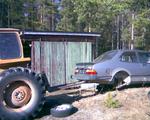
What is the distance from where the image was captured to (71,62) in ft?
66.6

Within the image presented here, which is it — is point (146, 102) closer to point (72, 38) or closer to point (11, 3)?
point (72, 38)

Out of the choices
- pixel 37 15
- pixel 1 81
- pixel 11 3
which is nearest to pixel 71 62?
pixel 1 81

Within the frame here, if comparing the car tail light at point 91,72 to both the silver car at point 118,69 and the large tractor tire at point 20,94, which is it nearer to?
the silver car at point 118,69

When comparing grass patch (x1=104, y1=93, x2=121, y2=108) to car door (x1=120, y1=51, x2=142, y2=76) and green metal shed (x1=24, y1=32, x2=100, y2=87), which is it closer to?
car door (x1=120, y1=51, x2=142, y2=76)

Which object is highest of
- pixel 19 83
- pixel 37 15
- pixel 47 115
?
pixel 37 15

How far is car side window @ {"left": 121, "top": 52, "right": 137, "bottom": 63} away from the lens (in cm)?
1498

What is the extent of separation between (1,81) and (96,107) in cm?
308

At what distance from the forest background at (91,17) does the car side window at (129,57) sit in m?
15.5

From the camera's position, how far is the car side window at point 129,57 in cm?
1498

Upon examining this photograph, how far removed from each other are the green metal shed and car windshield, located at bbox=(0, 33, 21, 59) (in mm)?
6441

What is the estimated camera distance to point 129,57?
15227mm

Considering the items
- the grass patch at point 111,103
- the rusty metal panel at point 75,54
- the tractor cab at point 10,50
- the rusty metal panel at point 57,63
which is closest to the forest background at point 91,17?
the rusty metal panel at point 75,54

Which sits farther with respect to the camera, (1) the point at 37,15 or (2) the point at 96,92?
(1) the point at 37,15

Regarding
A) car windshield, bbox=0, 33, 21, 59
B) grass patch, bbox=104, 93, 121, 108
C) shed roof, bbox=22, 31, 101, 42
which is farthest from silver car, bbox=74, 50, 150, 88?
shed roof, bbox=22, 31, 101, 42
